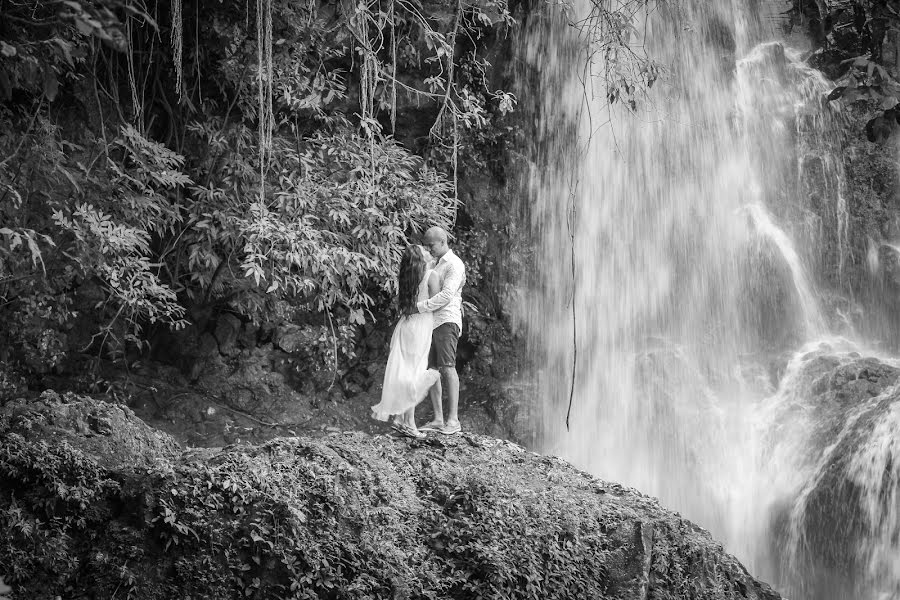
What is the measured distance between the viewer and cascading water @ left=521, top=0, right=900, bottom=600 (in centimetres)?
1218

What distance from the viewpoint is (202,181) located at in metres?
9.77

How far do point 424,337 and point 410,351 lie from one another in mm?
174

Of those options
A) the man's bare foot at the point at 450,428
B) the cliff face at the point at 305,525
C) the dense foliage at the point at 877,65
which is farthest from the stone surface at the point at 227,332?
the dense foliage at the point at 877,65

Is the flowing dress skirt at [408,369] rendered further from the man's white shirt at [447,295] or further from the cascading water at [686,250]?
the cascading water at [686,250]

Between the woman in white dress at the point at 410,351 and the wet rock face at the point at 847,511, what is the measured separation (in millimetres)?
4770

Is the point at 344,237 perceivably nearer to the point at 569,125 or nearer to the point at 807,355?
the point at 569,125

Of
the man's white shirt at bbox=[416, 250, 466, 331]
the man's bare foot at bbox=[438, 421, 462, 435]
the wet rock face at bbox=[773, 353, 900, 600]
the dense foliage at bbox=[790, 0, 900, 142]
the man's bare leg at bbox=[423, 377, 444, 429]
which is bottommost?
the wet rock face at bbox=[773, 353, 900, 600]

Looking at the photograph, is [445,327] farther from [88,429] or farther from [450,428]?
[88,429]

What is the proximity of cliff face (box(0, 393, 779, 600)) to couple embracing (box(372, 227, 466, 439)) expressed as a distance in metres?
0.71

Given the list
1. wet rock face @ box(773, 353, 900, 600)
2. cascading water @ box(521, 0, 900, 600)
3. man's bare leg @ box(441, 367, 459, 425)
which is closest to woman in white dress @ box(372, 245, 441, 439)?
man's bare leg @ box(441, 367, 459, 425)

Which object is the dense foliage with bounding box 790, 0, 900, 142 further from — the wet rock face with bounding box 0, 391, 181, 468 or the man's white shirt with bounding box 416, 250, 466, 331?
the wet rock face with bounding box 0, 391, 181, 468

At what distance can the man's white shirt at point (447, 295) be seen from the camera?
25.7 feet

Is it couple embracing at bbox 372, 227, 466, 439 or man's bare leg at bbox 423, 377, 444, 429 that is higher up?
couple embracing at bbox 372, 227, 466, 439

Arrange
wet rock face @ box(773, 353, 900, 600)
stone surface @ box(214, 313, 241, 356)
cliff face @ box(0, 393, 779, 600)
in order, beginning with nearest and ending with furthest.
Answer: cliff face @ box(0, 393, 779, 600) < wet rock face @ box(773, 353, 900, 600) < stone surface @ box(214, 313, 241, 356)
